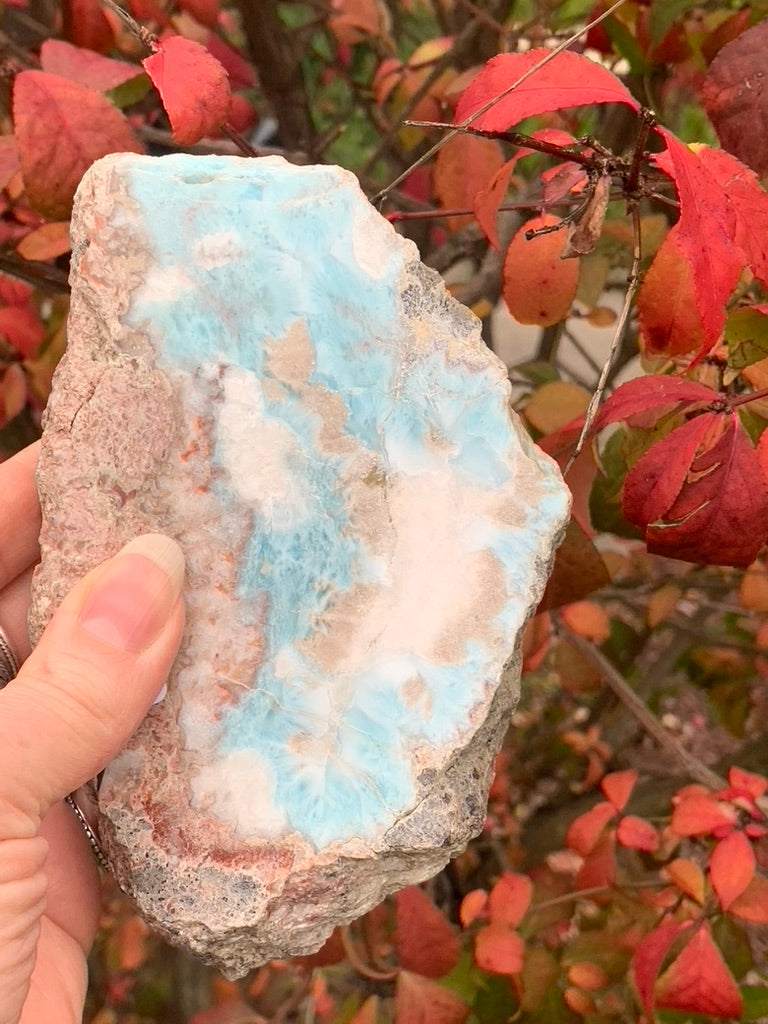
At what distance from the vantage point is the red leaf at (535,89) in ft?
2.51

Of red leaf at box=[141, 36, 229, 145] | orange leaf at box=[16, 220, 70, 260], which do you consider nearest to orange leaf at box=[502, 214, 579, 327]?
red leaf at box=[141, 36, 229, 145]

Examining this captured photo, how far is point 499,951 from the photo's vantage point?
1.33 meters

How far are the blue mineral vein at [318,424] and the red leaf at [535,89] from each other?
16 cm

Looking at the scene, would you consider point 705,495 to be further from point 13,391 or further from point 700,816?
point 13,391

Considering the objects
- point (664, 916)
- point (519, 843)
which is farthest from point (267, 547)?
point (519, 843)

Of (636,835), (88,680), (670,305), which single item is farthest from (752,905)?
(88,680)

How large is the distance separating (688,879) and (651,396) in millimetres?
761

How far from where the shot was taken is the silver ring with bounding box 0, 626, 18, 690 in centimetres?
108

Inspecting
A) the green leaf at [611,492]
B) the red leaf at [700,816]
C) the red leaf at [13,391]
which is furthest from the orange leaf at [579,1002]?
the red leaf at [13,391]

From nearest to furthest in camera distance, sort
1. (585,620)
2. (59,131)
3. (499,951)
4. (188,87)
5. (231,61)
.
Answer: (188,87) → (59,131) → (499,951) → (585,620) → (231,61)

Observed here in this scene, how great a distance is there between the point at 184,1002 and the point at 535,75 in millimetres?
1974

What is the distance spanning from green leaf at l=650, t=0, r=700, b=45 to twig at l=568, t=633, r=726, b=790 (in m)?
0.96

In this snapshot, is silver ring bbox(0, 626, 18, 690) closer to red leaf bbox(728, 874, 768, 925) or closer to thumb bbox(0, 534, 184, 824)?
thumb bbox(0, 534, 184, 824)

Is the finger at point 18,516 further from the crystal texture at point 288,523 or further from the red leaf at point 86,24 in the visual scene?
the red leaf at point 86,24
